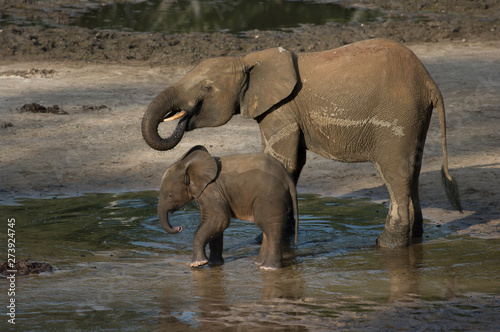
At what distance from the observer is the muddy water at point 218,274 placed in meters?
6.40

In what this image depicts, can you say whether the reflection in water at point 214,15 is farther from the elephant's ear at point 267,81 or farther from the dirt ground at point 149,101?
the elephant's ear at point 267,81

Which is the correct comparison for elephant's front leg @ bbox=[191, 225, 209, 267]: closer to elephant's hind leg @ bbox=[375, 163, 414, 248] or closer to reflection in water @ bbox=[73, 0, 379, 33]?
elephant's hind leg @ bbox=[375, 163, 414, 248]

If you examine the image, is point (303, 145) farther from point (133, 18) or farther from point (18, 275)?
point (133, 18)

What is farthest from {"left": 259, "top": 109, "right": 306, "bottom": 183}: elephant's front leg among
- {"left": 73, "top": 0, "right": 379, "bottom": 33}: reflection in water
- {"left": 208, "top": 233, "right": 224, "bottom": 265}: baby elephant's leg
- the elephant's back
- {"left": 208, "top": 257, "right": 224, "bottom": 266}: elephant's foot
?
{"left": 73, "top": 0, "right": 379, "bottom": 33}: reflection in water

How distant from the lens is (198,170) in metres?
7.81

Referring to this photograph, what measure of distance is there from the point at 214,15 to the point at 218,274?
17.4 metres

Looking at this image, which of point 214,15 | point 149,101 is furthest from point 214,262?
point 214,15

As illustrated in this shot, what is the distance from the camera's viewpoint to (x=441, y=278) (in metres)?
7.34

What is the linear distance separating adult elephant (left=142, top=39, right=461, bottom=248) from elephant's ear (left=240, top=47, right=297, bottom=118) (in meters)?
0.01

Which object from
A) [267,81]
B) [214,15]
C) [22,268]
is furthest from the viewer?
[214,15]

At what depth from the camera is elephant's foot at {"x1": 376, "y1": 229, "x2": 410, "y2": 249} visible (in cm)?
840

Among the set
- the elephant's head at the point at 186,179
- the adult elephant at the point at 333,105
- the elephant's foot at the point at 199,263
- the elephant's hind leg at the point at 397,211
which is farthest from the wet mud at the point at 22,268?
the elephant's hind leg at the point at 397,211

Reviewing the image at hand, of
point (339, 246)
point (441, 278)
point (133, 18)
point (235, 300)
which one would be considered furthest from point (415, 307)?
point (133, 18)

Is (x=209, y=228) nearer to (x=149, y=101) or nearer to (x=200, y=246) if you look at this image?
(x=200, y=246)
